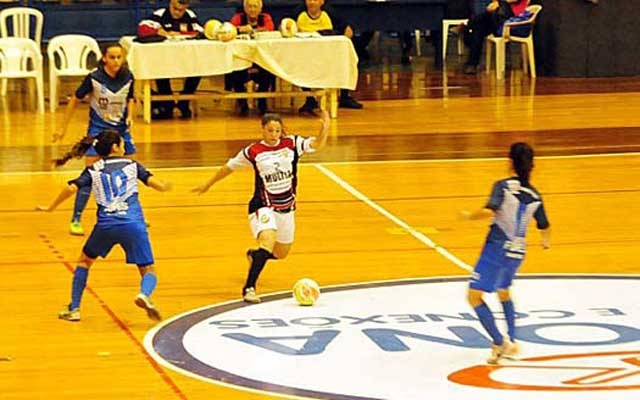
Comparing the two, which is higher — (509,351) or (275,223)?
(275,223)

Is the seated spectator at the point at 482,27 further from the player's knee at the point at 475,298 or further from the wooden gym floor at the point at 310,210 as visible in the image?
the player's knee at the point at 475,298

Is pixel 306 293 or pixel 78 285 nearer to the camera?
pixel 78 285

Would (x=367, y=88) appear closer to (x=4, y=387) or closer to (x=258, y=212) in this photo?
(x=258, y=212)

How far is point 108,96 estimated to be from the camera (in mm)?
11992

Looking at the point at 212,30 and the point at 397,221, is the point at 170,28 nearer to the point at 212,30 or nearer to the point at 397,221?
the point at 212,30

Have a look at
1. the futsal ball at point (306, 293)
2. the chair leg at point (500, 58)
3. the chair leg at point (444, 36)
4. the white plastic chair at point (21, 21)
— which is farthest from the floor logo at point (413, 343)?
the chair leg at point (444, 36)

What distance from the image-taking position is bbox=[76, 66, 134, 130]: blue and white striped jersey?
11977mm

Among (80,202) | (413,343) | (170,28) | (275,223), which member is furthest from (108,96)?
(170,28)

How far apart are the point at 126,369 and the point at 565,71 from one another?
1591cm

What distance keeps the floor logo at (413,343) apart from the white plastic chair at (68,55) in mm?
10211

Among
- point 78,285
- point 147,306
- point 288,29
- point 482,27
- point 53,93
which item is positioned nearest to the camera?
point 147,306

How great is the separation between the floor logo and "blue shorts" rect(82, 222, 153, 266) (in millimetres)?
416

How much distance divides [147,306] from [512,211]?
213cm

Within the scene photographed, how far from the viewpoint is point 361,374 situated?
26.0 feet
